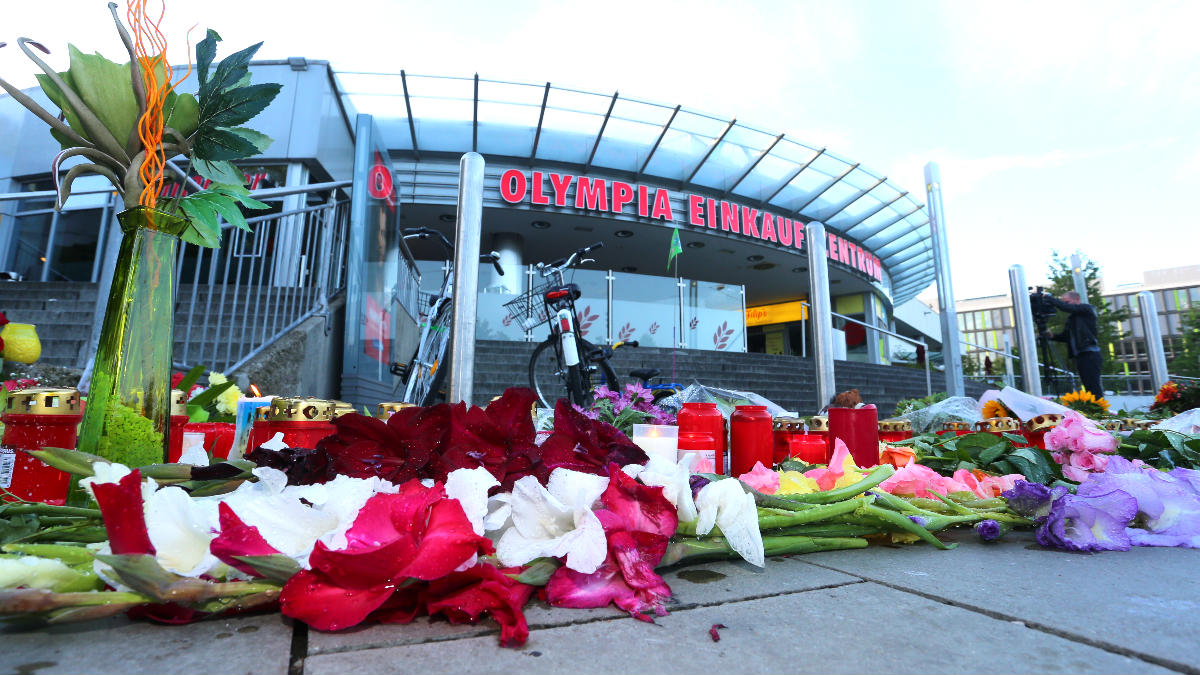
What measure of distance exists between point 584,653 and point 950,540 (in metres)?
1.01

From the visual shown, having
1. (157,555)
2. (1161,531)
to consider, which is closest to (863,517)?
(1161,531)

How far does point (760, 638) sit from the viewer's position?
0.64m

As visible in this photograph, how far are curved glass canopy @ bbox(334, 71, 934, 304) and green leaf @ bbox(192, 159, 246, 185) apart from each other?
9.69m

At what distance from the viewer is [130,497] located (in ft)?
1.99

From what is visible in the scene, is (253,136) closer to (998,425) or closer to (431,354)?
(998,425)

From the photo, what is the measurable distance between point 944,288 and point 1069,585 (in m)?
5.28

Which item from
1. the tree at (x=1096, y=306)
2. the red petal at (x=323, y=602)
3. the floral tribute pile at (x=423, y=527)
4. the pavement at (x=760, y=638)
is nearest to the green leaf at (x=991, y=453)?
the floral tribute pile at (x=423, y=527)

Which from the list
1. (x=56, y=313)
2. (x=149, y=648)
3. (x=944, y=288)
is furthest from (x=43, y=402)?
(x=944, y=288)

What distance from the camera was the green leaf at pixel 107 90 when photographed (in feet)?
3.38

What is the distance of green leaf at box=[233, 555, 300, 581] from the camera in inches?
24.0

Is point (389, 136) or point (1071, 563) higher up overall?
point (389, 136)

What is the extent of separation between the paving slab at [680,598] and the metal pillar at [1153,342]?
407 inches

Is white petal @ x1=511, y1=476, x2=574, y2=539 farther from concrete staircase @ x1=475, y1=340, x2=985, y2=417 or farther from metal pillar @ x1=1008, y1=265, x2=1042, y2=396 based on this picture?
metal pillar @ x1=1008, y1=265, x2=1042, y2=396

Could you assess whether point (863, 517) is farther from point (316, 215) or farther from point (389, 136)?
point (389, 136)
